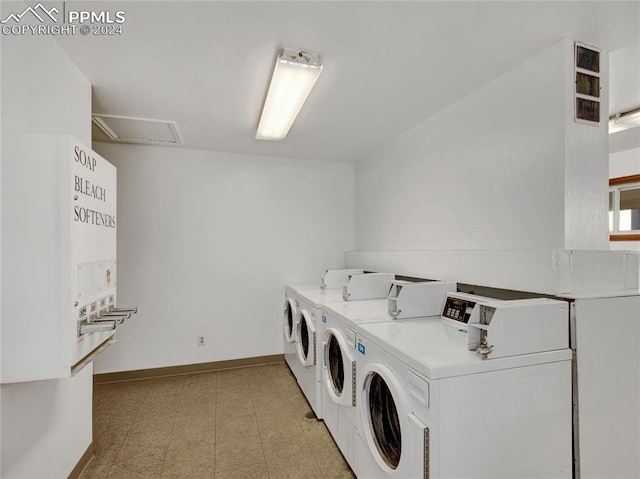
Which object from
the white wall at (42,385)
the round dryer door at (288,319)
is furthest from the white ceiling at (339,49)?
the round dryer door at (288,319)

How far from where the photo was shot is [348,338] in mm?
1935

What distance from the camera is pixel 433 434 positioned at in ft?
3.82

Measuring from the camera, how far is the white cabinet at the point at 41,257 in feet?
3.97

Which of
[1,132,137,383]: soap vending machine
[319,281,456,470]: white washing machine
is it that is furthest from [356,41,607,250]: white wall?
[1,132,137,383]: soap vending machine

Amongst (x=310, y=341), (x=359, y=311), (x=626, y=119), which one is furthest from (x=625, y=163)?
(x=310, y=341)

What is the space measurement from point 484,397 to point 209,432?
2038 mm

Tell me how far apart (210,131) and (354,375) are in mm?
2465

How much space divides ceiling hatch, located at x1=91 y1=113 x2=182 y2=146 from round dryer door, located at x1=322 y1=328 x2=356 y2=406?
7.38 feet

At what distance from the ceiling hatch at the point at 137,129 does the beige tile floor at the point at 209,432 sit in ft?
8.06

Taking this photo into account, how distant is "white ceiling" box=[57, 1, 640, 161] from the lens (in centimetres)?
143

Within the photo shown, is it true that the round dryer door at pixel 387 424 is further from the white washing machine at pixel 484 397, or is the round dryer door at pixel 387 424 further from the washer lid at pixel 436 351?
the washer lid at pixel 436 351

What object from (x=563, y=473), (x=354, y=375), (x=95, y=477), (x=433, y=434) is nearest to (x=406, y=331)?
(x=354, y=375)

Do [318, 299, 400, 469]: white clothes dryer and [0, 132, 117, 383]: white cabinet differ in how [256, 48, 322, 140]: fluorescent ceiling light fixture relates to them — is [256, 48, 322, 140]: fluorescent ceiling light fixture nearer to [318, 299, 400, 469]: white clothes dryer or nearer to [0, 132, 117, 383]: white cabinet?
[0, 132, 117, 383]: white cabinet

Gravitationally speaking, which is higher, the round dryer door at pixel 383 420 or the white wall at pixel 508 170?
the white wall at pixel 508 170
